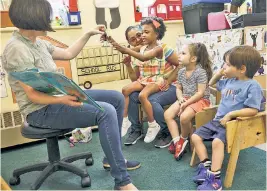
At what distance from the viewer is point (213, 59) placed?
214 centimetres

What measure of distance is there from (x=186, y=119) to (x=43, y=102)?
88cm

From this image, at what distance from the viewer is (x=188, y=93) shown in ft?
6.17

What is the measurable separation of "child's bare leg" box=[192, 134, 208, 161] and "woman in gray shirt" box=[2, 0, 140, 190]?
0.41m

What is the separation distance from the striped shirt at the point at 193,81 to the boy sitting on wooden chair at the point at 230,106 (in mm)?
233

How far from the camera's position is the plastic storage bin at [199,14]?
2.36 metres

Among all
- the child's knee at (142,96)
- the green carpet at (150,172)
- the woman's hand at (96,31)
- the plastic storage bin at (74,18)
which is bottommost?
the green carpet at (150,172)

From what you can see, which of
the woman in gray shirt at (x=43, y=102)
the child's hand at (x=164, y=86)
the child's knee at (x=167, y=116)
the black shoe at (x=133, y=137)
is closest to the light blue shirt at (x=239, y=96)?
the child's knee at (x=167, y=116)

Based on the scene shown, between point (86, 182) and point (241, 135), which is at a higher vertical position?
point (241, 135)

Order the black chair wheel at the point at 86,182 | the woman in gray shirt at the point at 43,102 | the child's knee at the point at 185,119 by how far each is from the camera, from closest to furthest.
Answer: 1. the woman in gray shirt at the point at 43,102
2. the black chair wheel at the point at 86,182
3. the child's knee at the point at 185,119

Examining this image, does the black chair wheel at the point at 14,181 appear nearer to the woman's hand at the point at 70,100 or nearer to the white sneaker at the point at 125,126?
the woman's hand at the point at 70,100

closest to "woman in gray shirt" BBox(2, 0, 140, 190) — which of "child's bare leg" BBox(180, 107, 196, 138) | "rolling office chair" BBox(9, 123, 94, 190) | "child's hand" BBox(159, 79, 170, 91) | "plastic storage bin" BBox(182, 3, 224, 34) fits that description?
"rolling office chair" BBox(9, 123, 94, 190)

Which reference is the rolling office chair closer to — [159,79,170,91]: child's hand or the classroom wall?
the classroom wall

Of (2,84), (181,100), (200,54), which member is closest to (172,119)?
(181,100)

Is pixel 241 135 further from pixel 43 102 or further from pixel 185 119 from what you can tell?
pixel 43 102
